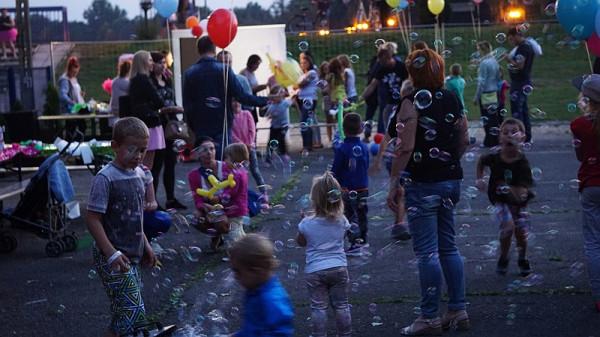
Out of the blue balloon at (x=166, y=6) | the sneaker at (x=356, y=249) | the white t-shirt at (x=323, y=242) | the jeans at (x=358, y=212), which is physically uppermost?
the blue balloon at (x=166, y=6)

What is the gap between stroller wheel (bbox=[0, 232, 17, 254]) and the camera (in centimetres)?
995

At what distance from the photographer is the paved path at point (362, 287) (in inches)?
268

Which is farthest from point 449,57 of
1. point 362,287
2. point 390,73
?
point 362,287

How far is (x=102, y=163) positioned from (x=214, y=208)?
265 cm

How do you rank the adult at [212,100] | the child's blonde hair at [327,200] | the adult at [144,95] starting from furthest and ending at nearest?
1. the adult at [144,95]
2. the adult at [212,100]
3. the child's blonde hair at [327,200]

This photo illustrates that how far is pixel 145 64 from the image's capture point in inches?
442

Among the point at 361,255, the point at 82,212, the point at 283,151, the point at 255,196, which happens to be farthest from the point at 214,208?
the point at 283,151

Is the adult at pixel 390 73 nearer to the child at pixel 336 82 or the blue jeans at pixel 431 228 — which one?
the child at pixel 336 82

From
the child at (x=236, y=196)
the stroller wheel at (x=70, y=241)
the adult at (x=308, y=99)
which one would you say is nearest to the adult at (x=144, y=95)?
the stroller wheel at (x=70, y=241)

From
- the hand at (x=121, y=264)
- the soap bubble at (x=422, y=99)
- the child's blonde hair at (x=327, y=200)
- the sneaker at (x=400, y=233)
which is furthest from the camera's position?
the sneaker at (x=400, y=233)

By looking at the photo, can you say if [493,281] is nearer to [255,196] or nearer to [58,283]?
[255,196]

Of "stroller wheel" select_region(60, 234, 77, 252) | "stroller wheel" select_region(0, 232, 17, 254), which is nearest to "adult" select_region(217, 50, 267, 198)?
"stroller wheel" select_region(60, 234, 77, 252)

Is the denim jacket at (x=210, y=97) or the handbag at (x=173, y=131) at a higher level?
the denim jacket at (x=210, y=97)

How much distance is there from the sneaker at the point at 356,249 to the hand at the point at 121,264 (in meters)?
3.67
